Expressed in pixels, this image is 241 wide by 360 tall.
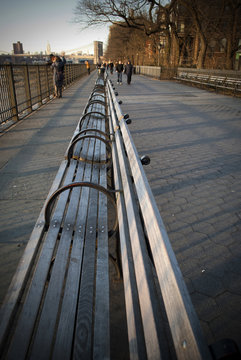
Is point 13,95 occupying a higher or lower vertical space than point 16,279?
higher

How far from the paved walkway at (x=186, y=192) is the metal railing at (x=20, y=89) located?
562 millimetres

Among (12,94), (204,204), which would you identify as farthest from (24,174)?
(12,94)

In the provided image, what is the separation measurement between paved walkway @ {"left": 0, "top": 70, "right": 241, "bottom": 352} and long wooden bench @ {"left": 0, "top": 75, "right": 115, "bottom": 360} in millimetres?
601

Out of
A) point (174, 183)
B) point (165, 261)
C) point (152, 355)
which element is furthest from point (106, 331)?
point (174, 183)

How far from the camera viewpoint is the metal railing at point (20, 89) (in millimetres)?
7137

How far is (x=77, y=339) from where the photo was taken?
51.1 inches

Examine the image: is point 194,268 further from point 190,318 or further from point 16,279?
point 190,318

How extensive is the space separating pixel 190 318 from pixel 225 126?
25.4ft

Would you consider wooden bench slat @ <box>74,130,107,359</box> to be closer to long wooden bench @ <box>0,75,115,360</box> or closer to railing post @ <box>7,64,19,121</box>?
long wooden bench @ <box>0,75,115,360</box>

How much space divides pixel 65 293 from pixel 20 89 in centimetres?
837

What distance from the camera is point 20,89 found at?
28.3 ft

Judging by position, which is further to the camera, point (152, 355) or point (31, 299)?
point (31, 299)

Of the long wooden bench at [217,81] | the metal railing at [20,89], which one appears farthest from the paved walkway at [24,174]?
the long wooden bench at [217,81]

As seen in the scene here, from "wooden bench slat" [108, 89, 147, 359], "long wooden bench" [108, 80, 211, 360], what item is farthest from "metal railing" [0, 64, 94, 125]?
"long wooden bench" [108, 80, 211, 360]
